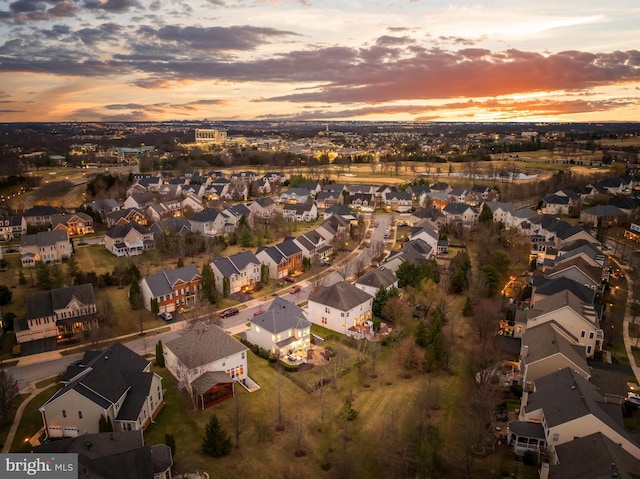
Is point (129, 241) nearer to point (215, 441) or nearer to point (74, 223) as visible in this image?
point (74, 223)

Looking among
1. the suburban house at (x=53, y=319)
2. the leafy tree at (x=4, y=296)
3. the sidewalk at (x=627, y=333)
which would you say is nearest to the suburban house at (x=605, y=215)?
the sidewalk at (x=627, y=333)

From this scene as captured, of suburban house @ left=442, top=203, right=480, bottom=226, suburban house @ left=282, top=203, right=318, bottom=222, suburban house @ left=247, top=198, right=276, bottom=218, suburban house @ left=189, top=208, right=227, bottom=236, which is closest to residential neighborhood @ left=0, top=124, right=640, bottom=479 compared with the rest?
suburban house @ left=189, top=208, right=227, bottom=236

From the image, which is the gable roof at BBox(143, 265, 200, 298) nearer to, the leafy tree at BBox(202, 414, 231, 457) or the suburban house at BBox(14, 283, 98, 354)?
the suburban house at BBox(14, 283, 98, 354)

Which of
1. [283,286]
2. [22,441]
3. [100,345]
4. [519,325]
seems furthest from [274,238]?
[22,441]

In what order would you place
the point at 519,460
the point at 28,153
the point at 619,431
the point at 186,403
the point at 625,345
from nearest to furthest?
the point at 619,431 < the point at 519,460 < the point at 186,403 < the point at 625,345 < the point at 28,153

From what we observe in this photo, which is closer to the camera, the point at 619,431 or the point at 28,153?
the point at 619,431

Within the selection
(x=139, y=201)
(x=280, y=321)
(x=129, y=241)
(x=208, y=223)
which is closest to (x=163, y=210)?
(x=139, y=201)

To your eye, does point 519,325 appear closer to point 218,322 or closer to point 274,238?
point 218,322
